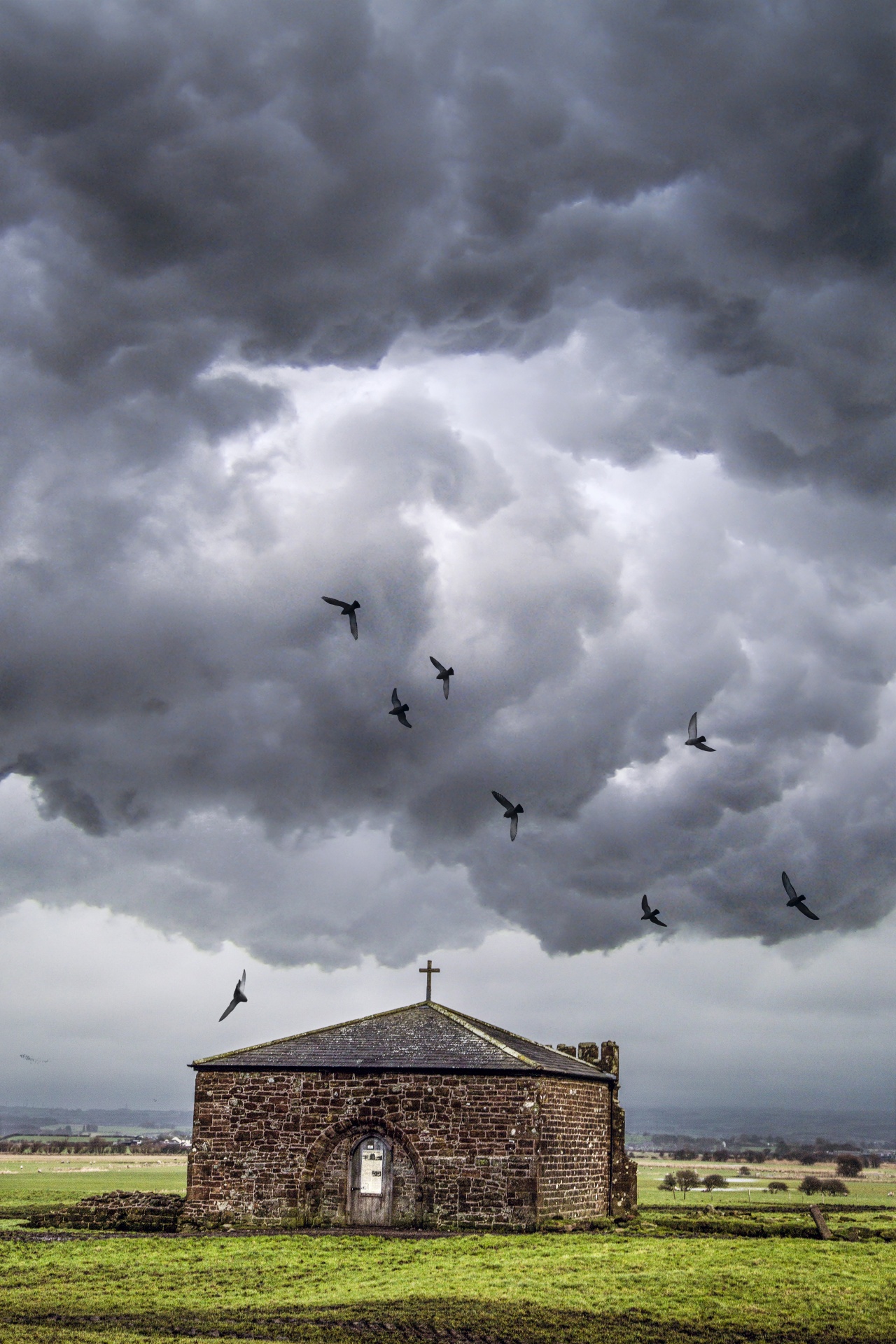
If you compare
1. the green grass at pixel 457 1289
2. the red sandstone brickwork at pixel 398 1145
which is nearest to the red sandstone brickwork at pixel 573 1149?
the red sandstone brickwork at pixel 398 1145

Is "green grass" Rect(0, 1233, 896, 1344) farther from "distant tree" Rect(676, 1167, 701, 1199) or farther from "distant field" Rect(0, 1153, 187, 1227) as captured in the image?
"distant tree" Rect(676, 1167, 701, 1199)

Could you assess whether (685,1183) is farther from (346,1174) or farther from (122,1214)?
(122,1214)

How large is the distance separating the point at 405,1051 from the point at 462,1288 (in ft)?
39.0

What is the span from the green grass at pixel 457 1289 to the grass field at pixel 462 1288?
0.06 meters

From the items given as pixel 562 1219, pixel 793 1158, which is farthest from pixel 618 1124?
pixel 793 1158

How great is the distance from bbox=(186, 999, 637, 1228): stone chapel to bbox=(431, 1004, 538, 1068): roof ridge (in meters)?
0.08

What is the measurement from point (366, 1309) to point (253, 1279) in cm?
451

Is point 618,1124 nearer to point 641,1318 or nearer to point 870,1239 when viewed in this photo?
point 870,1239

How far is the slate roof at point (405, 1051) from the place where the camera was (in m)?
30.9

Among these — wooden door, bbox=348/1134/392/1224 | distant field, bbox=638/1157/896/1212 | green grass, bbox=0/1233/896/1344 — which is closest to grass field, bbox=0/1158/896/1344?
green grass, bbox=0/1233/896/1344

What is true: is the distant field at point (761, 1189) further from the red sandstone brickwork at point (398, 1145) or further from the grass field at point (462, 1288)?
the grass field at point (462, 1288)

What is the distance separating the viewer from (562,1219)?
30.5 m

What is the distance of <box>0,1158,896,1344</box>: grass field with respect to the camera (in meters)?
16.9

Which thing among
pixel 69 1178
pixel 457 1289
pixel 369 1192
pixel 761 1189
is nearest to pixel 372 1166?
pixel 369 1192
